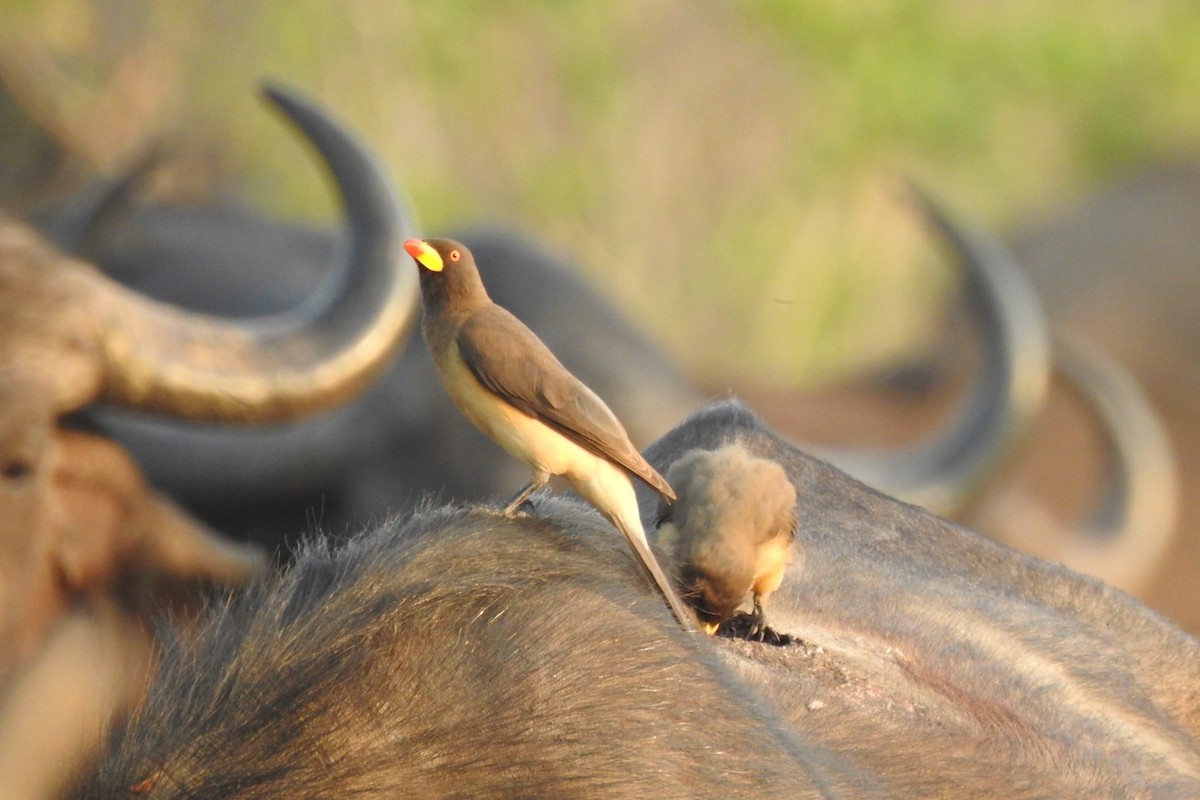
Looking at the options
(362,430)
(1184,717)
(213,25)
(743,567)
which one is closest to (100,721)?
(743,567)

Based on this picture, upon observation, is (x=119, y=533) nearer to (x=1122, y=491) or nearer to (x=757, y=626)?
(x=757, y=626)

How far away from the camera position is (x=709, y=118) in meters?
17.3

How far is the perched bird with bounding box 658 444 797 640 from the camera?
2.08 metres

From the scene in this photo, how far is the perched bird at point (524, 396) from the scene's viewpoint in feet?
6.38

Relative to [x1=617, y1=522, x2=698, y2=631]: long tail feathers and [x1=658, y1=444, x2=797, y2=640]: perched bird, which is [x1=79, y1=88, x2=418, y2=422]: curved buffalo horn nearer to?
[x1=658, y1=444, x2=797, y2=640]: perched bird

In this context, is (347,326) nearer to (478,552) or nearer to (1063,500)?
(478,552)

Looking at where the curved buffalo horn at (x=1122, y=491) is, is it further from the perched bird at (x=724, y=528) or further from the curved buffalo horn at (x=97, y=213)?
the perched bird at (x=724, y=528)

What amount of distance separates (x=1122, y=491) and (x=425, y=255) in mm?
7234

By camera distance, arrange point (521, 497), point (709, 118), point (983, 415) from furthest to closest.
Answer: point (709, 118) < point (983, 415) < point (521, 497)

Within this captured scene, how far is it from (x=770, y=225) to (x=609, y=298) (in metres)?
9.33

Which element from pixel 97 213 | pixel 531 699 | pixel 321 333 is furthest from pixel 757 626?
pixel 97 213

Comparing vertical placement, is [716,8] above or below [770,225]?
above

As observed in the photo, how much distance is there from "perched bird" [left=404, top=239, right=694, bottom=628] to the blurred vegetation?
29.7 feet

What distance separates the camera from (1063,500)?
33.5 ft
